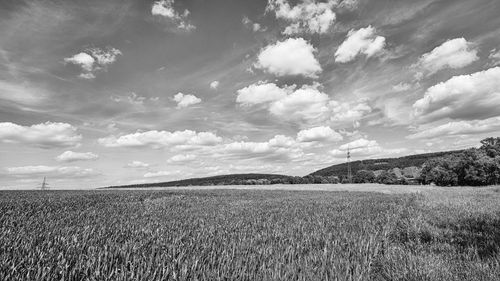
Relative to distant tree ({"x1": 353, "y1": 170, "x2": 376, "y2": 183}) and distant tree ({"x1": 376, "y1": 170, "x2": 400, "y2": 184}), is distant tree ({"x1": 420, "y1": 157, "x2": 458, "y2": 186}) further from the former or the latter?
distant tree ({"x1": 353, "y1": 170, "x2": 376, "y2": 183})

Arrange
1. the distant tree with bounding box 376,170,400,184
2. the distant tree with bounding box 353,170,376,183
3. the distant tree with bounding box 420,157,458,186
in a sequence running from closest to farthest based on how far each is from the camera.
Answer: the distant tree with bounding box 420,157,458,186, the distant tree with bounding box 376,170,400,184, the distant tree with bounding box 353,170,376,183

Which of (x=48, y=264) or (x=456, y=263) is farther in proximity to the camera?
(x=456, y=263)

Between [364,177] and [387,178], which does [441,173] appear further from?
[364,177]

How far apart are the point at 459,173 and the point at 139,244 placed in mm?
76339

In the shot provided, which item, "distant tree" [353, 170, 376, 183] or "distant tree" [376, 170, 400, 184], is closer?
"distant tree" [376, 170, 400, 184]

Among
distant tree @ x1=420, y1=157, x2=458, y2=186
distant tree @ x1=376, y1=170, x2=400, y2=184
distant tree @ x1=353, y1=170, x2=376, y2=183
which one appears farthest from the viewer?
distant tree @ x1=353, y1=170, x2=376, y2=183

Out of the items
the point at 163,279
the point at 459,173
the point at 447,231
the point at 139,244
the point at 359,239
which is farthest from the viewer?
the point at 459,173

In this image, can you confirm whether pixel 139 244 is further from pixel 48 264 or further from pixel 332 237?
pixel 332 237

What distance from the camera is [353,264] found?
420cm

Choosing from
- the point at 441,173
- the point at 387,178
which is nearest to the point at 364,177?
the point at 387,178

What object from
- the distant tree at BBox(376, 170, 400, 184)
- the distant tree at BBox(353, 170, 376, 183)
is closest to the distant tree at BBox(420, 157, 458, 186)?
the distant tree at BBox(376, 170, 400, 184)

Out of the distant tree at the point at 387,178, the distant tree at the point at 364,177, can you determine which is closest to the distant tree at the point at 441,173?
the distant tree at the point at 387,178

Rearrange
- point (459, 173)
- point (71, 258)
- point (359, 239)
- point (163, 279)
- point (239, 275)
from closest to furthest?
point (163, 279) < point (239, 275) < point (71, 258) < point (359, 239) < point (459, 173)

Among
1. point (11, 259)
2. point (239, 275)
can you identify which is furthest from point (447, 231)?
point (11, 259)
